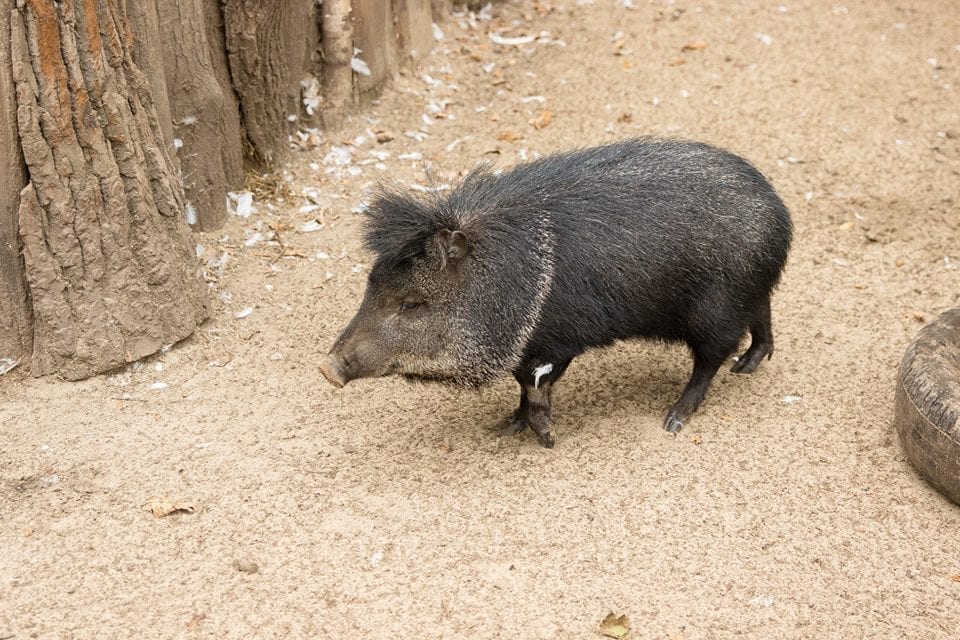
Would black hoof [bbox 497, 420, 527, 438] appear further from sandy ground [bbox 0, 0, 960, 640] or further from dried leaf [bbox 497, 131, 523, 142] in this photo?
dried leaf [bbox 497, 131, 523, 142]

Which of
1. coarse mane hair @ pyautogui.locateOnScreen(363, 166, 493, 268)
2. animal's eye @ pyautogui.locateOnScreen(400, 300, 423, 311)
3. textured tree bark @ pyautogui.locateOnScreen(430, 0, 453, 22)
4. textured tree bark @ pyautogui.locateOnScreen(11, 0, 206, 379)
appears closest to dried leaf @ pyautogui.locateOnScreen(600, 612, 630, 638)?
animal's eye @ pyautogui.locateOnScreen(400, 300, 423, 311)

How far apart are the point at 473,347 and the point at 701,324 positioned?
1.18m

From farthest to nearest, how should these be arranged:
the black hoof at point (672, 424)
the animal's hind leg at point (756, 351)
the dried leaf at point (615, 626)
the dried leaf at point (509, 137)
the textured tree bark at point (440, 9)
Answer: the textured tree bark at point (440, 9) → the dried leaf at point (509, 137) → the animal's hind leg at point (756, 351) → the black hoof at point (672, 424) → the dried leaf at point (615, 626)

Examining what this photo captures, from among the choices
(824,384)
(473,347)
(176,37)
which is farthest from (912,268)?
(176,37)

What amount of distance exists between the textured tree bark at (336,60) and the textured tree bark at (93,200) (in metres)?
2.03

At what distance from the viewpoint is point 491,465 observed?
4.98 metres

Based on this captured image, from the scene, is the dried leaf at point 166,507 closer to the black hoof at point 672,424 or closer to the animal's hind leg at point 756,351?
the black hoof at point 672,424

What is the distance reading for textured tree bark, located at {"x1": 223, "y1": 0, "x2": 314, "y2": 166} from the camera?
20.9 ft

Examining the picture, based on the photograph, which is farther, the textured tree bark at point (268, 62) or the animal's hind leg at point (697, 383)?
the textured tree bark at point (268, 62)

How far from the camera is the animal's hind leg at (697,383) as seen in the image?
17.2ft

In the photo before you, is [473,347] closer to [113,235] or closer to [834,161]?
[113,235]

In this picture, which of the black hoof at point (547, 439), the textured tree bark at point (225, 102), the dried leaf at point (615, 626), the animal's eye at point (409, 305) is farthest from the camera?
the textured tree bark at point (225, 102)

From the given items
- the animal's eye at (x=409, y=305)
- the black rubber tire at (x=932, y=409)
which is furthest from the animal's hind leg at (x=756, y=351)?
the animal's eye at (x=409, y=305)

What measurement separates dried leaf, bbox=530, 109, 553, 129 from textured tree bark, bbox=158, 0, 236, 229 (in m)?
2.56
